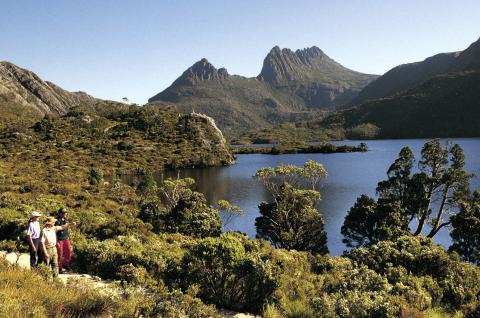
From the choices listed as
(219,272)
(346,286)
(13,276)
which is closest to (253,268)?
(219,272)

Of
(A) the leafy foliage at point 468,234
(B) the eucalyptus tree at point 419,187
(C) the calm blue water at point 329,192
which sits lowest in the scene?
(C) the calm blue water at point 329,192

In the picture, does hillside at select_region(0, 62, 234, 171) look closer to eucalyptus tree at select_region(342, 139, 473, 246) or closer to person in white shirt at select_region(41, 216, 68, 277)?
eucalyptus tree at select_region(342, 139, 473, 246)

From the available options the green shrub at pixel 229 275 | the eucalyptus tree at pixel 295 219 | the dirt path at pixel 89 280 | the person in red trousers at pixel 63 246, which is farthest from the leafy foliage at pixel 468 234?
the person in red trousers at pixel 63 246

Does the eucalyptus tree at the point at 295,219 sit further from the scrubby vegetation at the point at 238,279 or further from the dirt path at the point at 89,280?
the dirt path at the point at 89,280

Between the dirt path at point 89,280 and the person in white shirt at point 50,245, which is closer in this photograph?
the dirt path at point 89,280

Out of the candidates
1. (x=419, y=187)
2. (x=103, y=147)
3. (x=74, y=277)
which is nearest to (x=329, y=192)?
(x=419, y=187)

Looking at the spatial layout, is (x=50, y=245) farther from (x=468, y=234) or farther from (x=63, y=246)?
(x=468, y=234)

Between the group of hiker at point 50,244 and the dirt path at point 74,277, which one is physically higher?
the group of hiker at point 50,244

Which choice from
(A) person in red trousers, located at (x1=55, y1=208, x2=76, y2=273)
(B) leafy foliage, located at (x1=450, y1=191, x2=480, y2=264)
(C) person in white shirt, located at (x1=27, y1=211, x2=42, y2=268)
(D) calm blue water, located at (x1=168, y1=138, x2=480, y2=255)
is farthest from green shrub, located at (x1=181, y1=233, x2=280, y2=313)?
(D) calm blue water, located at (x1=168, y1=138, x2=480, y2=255)

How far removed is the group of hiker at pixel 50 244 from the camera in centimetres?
1422

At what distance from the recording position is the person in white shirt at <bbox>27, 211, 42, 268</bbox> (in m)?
14.5

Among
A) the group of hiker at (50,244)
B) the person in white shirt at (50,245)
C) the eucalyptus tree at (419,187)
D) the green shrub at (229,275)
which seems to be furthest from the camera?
the eucalyptus tree at (419,187)

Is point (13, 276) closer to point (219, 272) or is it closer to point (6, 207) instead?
point (219, 272)

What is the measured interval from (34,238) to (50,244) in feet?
→ 3.77
